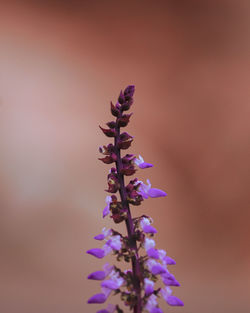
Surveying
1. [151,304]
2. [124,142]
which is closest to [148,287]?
[151,304]

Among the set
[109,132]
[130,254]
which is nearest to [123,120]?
[109,132]

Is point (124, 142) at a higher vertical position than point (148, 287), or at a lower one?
higher

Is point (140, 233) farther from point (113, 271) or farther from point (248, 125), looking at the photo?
point (248, 125)

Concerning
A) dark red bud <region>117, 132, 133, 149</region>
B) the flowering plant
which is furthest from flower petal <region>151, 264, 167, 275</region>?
dark red bud <region>117, 132, 133, 149</region>

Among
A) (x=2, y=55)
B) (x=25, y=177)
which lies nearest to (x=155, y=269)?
(x=25, y=177)

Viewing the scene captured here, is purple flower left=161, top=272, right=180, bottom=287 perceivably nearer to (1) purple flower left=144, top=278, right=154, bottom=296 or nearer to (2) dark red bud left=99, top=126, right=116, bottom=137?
(1) purple flower left=144, top=278, right=154, bottom=296

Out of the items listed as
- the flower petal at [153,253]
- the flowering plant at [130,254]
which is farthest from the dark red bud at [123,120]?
the flower petal at [153,253]

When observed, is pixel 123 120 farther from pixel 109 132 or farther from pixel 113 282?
pixel 113 282

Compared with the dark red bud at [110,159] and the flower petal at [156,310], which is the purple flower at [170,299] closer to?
the flower petal at [156,310]
